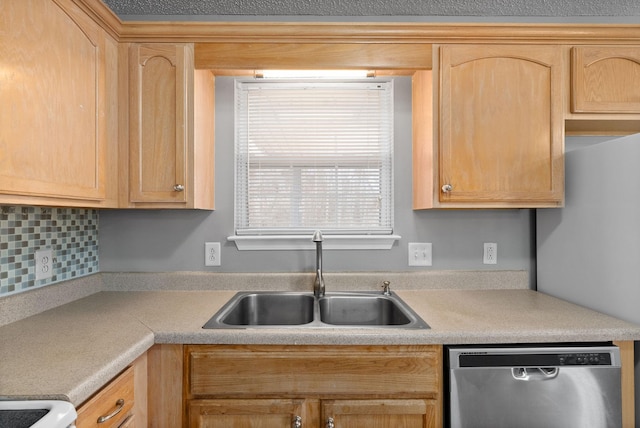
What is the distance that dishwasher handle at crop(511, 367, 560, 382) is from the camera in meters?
1.21

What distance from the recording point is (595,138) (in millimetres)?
1878

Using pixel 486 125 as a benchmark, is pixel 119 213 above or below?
below

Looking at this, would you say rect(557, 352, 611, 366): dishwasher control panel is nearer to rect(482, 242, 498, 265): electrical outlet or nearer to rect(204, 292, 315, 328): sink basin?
rect(482, 242, 498, 265): electrical outlet

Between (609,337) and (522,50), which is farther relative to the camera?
(522,50)

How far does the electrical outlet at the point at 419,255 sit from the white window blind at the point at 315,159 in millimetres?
163

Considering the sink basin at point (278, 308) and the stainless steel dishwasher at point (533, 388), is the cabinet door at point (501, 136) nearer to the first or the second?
the stainless steel dishwasher at point (533, 388)

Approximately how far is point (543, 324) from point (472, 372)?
0.34 metres

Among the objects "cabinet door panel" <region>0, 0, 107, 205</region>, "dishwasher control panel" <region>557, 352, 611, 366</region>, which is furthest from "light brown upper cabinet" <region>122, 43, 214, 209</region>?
"dishwasher control panel" <region>557, 352, 611, 366</region>

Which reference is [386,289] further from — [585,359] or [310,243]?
[585,359]

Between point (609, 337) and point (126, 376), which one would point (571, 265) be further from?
point (126, 376)

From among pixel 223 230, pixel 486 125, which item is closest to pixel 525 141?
pixel 486 125

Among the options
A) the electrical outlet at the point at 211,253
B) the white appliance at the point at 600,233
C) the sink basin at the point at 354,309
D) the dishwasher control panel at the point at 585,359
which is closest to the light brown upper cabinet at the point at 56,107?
the electrical outlet at the point at 211,253

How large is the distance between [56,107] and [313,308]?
1.34 metres

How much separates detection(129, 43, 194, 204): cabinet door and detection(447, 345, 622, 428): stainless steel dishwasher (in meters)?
1.36
